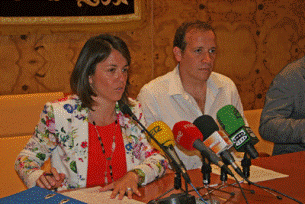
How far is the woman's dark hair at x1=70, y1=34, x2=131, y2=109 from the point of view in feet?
7.49

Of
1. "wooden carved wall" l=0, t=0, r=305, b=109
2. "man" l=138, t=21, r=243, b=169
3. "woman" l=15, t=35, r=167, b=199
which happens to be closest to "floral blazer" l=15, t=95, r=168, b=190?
"woman" l=15, t=35, r=167, b=199

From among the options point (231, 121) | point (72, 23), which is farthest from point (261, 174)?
point (72, 23)

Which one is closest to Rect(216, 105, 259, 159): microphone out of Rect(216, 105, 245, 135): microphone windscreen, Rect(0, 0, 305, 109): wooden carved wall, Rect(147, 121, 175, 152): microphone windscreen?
Rect(216, 105, 245, 135): microphone windscreen

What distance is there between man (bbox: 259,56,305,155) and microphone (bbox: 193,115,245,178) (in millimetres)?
1303

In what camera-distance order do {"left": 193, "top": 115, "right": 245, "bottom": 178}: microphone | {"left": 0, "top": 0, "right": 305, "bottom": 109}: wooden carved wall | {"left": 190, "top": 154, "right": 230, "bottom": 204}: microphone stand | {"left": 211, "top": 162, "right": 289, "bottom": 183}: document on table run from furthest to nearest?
1. {"left": 0, "top": 0, "right": 305, "bottom": 109}: wooden carved wall
2. {"left": 211, "top": 162, "right": 289, "bottom": 183}: document on table
3. {"left": 190, "top": 154, "right": 230, "bottom": 204}: microphone stand
4. {"left": 193, "top": 115, "right": 245, "bottom": 178}: microphone

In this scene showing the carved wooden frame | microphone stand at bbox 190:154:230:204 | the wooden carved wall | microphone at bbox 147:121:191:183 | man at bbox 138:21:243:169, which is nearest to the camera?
microphone at bbox 147:121:191:183

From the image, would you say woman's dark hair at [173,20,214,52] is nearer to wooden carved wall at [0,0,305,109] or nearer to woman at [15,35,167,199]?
wooden carved wall at [0,0,305,109]

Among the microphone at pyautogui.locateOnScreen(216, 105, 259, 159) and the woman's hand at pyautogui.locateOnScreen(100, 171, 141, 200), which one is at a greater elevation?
the microphone at pyautogui.locateOnScreen(216, 105, 259, 159)

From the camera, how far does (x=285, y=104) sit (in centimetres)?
298

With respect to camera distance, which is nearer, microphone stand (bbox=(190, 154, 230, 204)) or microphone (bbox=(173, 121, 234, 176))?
microphone (bbox=(173, 121, 234, 176))

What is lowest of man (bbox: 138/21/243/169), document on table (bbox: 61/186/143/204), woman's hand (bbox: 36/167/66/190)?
document on table (bbox: 61/186/143/204)

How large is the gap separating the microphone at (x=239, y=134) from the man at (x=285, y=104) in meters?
1.27

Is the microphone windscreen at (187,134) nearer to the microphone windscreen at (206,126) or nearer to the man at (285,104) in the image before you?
the microphone windscreen at (206,126)

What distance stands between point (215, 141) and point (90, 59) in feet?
3.18
